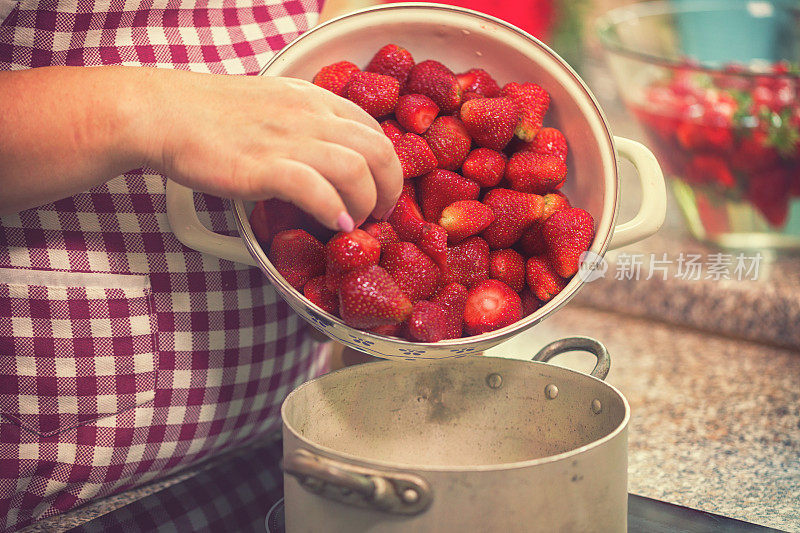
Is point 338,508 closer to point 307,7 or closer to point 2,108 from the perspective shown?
point 2,108

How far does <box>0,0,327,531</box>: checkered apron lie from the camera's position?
0.54 metres

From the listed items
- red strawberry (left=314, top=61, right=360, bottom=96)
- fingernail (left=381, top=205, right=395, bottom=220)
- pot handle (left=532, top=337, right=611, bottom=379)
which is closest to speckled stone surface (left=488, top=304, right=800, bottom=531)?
pot handle (left=532, top=337, right=611, bottom=379)

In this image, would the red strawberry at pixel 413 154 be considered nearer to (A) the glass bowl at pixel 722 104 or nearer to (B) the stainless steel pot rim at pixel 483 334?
(B) the stainless steel pot rim at pixel 483 334

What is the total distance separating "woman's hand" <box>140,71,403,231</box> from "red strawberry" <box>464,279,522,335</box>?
0.37 ft

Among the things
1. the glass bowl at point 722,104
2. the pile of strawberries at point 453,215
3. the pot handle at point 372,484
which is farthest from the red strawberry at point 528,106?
the glass bowl at point 722,104

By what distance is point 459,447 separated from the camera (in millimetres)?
604

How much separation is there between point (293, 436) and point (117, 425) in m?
0.22

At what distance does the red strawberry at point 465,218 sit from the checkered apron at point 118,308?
194mm

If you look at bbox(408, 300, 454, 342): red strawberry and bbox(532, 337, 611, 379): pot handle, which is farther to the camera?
bbox(532, 337, 611, 379): pot handle

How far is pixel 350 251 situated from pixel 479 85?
0.71 ft

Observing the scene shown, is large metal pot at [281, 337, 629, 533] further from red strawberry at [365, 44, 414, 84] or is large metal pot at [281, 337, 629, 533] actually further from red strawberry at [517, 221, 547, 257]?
red strawberry at [365, 44, 414, 84]

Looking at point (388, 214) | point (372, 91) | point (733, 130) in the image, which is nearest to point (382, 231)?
point (388, 214)

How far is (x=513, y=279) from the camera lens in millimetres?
555

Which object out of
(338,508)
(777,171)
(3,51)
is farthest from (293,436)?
(777,171)
